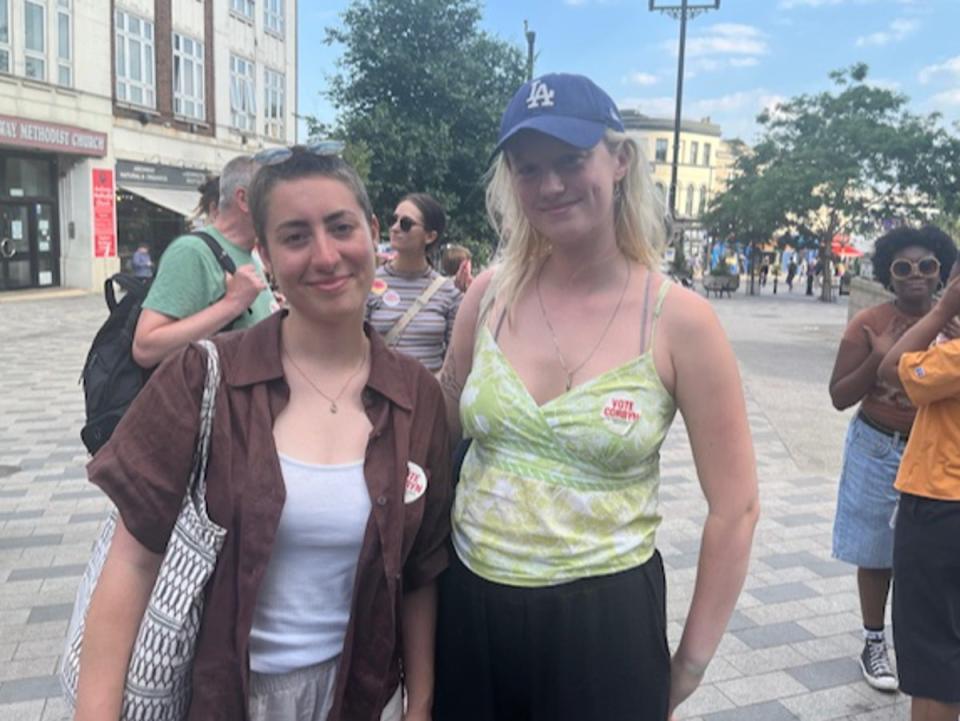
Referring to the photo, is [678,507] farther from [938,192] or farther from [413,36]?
[938,192]

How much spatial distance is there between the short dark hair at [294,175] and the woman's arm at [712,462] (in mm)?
712

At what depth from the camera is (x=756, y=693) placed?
136 inches

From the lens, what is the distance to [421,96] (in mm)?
16859

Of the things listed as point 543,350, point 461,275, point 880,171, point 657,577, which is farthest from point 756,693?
point 880,171

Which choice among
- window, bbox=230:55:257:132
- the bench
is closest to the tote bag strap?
window, bbox=230:55:257:132

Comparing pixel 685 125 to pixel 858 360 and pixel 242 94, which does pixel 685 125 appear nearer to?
pixel 242 94

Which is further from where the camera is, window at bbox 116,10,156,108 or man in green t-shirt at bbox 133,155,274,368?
window at bbox 116,10,156,108

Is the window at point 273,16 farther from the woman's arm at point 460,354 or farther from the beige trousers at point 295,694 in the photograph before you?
the beige trousers at point 295,694

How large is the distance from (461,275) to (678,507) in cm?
247

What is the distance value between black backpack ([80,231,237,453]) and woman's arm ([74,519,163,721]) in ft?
4.37

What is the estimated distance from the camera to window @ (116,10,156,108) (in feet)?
76.9

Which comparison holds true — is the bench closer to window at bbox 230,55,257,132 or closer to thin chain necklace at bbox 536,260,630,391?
window at bbox 230,55,257,132

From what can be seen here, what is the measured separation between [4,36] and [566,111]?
72.9 ft

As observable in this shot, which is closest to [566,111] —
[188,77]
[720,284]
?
[188,77]
